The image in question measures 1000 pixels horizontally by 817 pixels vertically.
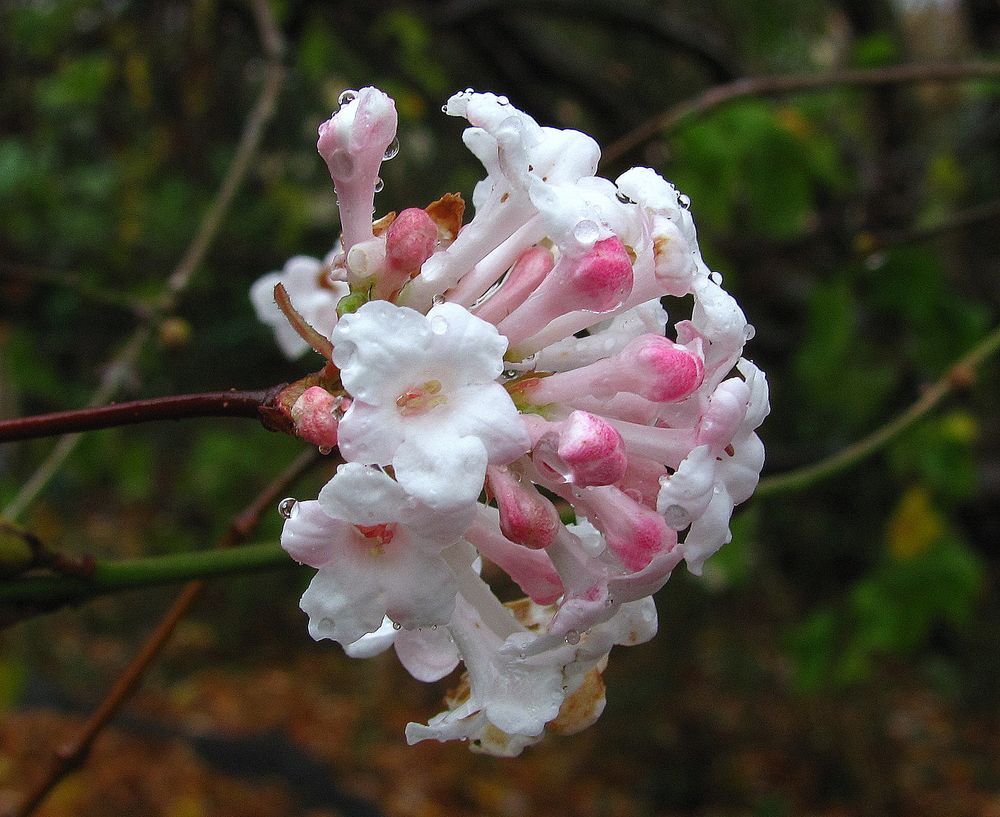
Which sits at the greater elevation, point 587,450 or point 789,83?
point 789,83

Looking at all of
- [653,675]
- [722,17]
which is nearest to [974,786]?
[653,675]

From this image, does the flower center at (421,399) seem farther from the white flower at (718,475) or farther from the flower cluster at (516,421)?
the white flower at (718,475)

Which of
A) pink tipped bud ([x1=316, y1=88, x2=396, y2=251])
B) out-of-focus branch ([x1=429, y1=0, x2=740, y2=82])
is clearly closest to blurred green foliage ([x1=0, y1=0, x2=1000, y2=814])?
out-of-focus branch ([x1=429, y1=0, x2=740, y2=82])

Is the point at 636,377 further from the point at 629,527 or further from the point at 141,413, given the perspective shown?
the point at 141,413

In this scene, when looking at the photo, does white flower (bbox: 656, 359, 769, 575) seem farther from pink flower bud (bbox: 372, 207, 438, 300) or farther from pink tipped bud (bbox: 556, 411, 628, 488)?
pink flower bud (bbox: 372, 207, 438, 300)

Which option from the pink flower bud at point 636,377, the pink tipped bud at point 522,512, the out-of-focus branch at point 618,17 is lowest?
the pink tipped bud at point 522,512

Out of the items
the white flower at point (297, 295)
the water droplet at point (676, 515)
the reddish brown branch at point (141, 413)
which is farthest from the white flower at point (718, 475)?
the white flower at point (297, 295)

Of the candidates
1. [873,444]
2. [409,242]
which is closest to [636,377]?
[409,242]
